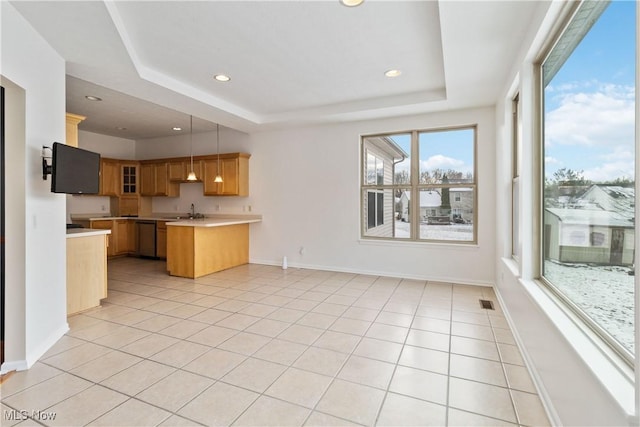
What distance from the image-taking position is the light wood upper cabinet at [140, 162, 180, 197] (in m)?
6.91

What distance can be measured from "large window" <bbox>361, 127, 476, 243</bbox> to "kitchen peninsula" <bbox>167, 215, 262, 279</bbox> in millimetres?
2484

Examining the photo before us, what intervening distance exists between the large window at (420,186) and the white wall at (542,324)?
0.97m

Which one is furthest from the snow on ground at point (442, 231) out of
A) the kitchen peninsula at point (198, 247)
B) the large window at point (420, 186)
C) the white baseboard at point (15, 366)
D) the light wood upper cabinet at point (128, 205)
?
the light wood upper cabinet at point (128, 205)

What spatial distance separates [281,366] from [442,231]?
11.1 ft

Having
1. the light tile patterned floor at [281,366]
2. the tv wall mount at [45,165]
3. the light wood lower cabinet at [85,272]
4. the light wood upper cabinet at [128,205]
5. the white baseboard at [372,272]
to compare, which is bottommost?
the light tile patterned floor at [281,366]

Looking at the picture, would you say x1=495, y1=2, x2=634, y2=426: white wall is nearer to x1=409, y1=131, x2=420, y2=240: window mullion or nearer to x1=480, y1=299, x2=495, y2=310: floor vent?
x1=480, y1=299, x2=495, y2=310: floor vent

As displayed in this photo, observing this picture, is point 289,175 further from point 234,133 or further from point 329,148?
point 234,133

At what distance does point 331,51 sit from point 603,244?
271cm

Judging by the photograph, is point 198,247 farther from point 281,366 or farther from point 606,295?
point 606,295

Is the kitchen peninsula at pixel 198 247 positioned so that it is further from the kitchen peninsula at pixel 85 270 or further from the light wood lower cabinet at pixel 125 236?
the light wood lower cabinet at pixel 125 236

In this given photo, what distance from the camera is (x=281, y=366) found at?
2354 millimetres

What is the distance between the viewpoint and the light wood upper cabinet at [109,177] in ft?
22.0

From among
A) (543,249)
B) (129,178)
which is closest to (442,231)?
(543,249)

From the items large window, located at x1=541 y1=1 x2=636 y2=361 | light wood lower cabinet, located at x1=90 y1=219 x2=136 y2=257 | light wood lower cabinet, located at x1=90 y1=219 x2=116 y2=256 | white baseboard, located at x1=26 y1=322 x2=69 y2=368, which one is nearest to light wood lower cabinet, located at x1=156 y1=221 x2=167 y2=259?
light wood lower cabinet, located at x1=90 y1=219 x2=136 y2=257
